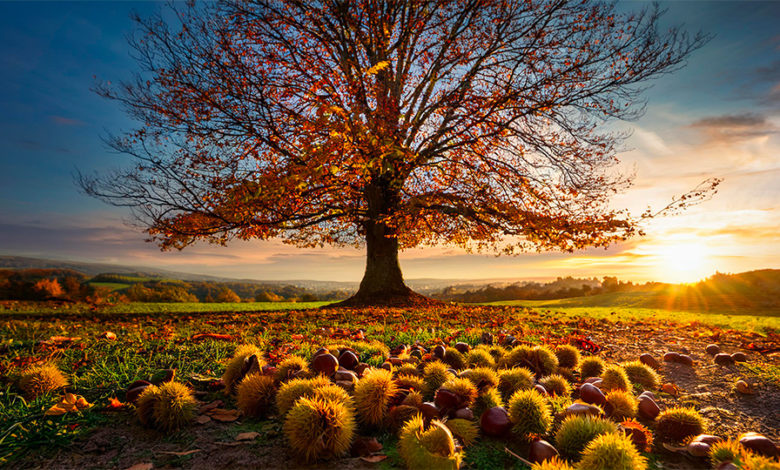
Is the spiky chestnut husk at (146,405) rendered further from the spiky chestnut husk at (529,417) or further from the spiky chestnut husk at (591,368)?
the spiky chestnut husk at (591,368)

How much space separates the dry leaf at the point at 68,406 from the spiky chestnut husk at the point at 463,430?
2177 millimetres

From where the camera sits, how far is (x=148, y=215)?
13.1m

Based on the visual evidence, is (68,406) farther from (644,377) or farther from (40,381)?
(644,377)

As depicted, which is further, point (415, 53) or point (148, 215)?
point (415, 53)

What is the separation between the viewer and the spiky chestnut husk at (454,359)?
335 centimetres

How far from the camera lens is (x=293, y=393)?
2.17 m

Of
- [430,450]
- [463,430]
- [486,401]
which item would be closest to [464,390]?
[486,401]

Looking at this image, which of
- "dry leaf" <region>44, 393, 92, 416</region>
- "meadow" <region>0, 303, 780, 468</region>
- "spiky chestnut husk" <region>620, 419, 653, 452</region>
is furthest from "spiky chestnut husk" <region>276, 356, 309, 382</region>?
"spiky chestnut husk" <region>620, 419, 653, 452</region>

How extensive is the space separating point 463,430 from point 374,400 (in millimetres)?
508

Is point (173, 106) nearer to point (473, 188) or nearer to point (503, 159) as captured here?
point (473, 188)

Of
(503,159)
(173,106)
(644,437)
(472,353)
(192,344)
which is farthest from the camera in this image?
(503,159)

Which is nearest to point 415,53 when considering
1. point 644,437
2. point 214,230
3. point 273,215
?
Answer: point 273,215

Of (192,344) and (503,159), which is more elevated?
(503,159)

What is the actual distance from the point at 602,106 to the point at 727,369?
40.7ft
